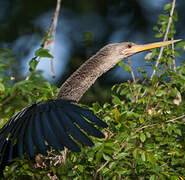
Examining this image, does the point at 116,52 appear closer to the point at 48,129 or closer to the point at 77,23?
the point at 48,129

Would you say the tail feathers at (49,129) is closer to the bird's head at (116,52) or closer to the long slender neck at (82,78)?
the long slender neck at (82,78)

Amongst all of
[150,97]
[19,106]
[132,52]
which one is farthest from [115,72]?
[150,97]

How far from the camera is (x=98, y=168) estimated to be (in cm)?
176

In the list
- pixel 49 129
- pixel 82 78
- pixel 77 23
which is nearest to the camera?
pixel 49 129

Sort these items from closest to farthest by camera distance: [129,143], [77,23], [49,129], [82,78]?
[49,129]
[129,143]
[82,78]
[77,23]

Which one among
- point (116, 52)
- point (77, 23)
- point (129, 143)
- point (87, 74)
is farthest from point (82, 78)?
point (77, 23)

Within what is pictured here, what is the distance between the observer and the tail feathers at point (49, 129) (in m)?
1.58

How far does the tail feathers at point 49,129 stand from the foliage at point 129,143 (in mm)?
90

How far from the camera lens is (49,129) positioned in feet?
5.43

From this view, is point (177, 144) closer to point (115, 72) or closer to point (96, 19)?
point (115, 72)

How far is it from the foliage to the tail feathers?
0.09 metres

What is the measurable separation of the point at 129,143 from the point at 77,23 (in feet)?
21.0

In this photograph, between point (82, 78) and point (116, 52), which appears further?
point (116, 52)

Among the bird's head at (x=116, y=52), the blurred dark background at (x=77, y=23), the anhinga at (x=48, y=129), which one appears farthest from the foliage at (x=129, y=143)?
the blurred dark background at (x=77, y=23)
